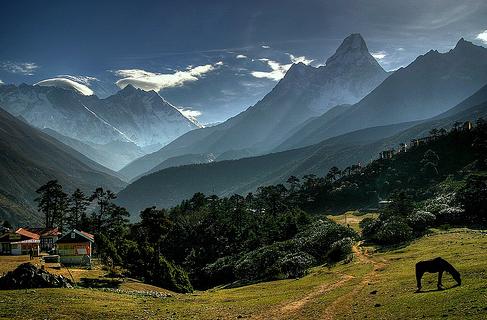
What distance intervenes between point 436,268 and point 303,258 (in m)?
55.2

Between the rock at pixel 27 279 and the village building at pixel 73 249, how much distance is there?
47.3m

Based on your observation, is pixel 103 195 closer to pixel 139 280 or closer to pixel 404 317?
pixel 139 280

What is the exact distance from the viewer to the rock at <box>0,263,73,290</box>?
2340 inches

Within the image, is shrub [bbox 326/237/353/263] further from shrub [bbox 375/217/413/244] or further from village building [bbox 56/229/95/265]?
village building [bbox 56/229/95/265]

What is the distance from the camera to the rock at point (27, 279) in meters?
59.4

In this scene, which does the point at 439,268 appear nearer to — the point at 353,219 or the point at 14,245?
the point at 14,245

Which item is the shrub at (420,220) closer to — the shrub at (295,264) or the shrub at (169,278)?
the shrub at (295,264)

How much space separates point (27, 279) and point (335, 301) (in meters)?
41.9

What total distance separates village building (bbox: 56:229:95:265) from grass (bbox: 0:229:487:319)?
52351mm

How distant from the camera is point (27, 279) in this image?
60125 mm

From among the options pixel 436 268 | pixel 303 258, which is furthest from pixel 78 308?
pixel 303 258

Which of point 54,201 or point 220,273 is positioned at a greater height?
point 54,201

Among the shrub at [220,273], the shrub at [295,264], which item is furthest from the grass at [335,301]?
the shrub at [220,273]

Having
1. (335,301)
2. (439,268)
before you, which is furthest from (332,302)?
(439,268)
